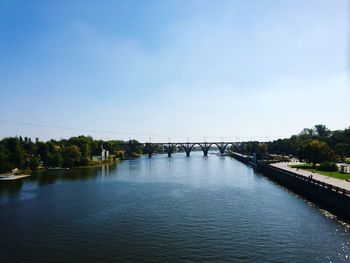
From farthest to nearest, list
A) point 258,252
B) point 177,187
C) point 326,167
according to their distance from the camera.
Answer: point 326,167
point 177,187
point 258,252

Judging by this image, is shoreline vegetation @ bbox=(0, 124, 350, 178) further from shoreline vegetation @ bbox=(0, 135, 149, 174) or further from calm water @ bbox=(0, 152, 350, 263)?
calm water @ bbox=(0, 152, 350, 263)

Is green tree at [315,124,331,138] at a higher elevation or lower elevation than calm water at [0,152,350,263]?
higher

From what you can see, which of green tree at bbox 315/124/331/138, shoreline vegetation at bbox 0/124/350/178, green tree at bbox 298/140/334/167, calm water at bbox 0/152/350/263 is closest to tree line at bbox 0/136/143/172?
shoreline vegetation at bbox 0/124/350/178

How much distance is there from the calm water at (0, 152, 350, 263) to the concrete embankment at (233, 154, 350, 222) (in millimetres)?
2318

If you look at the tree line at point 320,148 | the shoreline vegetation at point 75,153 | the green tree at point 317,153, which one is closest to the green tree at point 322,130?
the tree line at point 320,148

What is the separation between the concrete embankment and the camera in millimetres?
43344

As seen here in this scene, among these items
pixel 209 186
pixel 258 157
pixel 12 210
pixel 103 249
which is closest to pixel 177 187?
pixel 209 186

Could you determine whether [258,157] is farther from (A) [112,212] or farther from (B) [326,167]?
(A) [112,212]

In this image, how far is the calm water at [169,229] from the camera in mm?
29516

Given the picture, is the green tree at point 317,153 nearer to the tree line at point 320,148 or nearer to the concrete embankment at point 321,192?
the tree line at point 320,148

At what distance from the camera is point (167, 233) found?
35594mm

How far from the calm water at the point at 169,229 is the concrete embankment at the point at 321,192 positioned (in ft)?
7.61

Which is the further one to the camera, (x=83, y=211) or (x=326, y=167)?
(x=326, y=167)

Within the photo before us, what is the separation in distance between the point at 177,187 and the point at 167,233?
119ft
